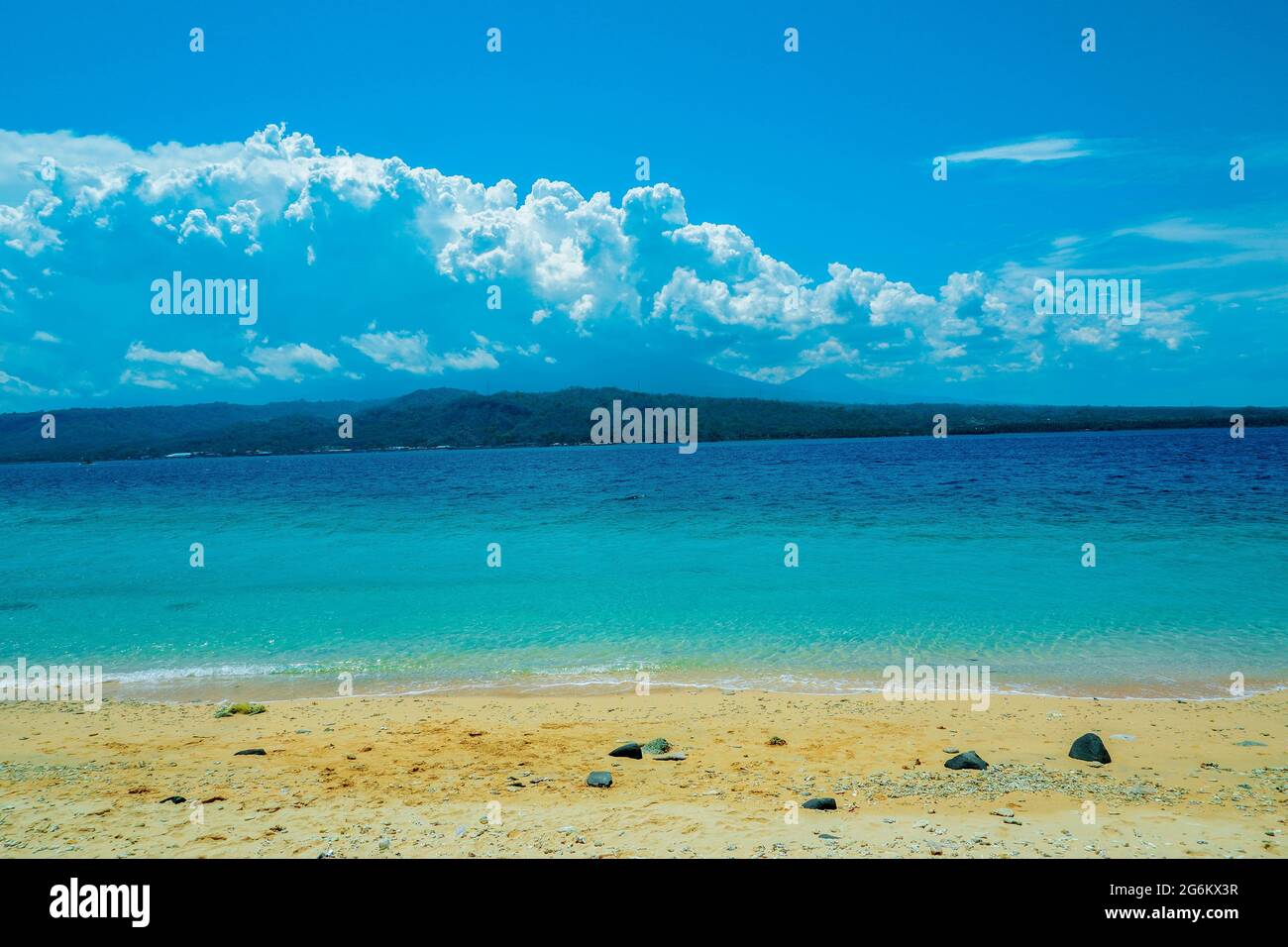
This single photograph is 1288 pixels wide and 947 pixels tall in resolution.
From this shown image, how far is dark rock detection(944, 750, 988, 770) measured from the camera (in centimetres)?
901

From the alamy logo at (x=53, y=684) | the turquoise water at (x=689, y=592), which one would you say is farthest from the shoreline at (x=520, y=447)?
the alamy logo at (x=53, y=684)

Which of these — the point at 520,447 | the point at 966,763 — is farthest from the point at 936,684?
the point at 520,447

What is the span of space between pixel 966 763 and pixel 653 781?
3.76 m

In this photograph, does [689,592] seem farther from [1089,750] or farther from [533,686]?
[1089,750]

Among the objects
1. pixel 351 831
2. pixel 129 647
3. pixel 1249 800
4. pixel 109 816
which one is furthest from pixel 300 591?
pixel 1249 800

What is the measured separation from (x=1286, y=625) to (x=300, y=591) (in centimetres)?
2616

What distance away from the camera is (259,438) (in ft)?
652

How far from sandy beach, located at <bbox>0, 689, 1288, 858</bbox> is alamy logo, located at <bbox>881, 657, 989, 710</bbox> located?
1.50 ft

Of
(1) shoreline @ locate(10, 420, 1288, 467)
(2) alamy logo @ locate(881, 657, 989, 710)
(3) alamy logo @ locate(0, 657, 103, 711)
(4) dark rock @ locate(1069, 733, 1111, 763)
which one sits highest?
(1) shoreline @ locate(10, 420, 1288, 467)

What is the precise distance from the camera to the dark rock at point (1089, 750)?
9.32 meters

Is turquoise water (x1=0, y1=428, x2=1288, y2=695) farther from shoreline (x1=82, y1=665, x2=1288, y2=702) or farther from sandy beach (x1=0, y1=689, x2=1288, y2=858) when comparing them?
sandy beach (x1=0, y1=689, x2=1288, y2=858)

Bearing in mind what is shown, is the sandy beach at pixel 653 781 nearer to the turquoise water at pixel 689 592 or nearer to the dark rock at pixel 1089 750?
the dark rock at pixel 1089 750

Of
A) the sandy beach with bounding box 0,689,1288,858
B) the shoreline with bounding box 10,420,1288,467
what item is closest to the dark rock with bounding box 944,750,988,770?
the sandy beach with bounding box 0,689,1288,858
